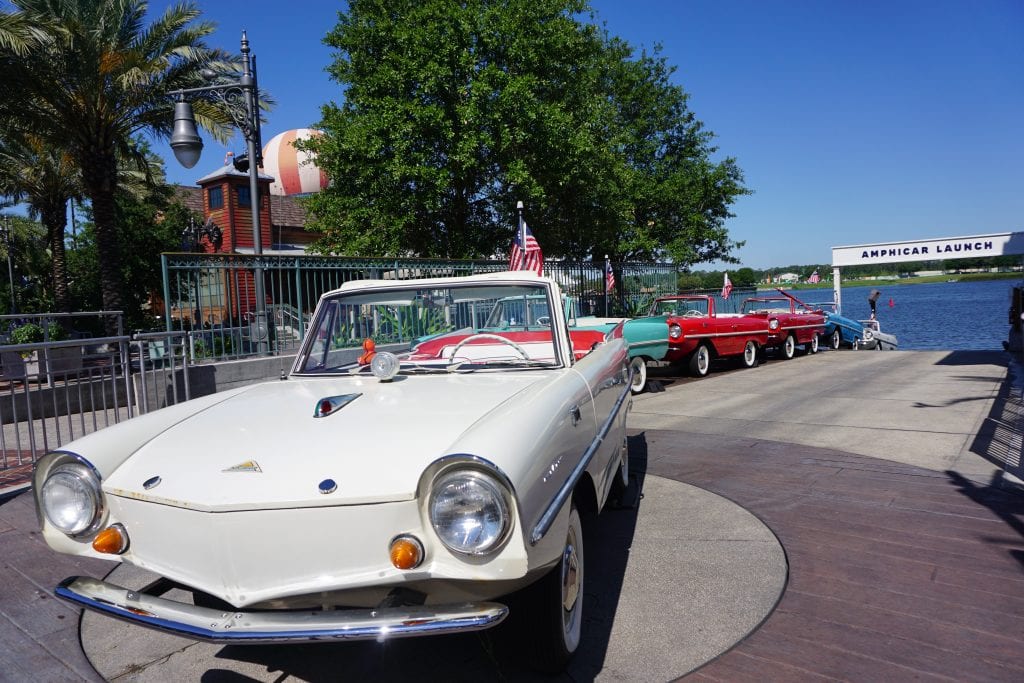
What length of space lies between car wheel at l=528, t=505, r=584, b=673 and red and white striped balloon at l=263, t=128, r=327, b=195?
102 feet

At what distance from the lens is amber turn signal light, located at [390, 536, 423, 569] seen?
6.87 feet

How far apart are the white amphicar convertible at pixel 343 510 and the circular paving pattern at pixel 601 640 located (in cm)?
27

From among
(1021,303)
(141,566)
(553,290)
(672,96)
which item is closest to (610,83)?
(672,96)

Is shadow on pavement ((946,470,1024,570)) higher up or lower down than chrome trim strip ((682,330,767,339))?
lower down

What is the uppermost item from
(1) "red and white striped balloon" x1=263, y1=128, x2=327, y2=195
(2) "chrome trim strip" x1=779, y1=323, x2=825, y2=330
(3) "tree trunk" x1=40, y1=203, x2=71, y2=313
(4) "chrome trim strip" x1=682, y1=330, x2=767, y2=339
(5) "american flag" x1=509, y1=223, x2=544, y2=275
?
(1) "red and white striped balloon" x1=263, y1=128, x2=327, y2=195

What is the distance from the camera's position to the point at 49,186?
21500mm

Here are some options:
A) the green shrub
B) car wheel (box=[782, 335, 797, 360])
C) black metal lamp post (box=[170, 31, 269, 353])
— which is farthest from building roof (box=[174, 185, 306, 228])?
car wheel (box=[782, 335, 797, 360])

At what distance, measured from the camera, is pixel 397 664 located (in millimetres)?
2809

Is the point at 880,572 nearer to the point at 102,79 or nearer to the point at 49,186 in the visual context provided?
the point at 102,79

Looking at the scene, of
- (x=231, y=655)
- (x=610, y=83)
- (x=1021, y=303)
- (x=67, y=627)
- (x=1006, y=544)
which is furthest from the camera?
(x=610, y=83)

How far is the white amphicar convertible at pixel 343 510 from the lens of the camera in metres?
2.10

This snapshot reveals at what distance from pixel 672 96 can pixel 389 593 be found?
108 feet

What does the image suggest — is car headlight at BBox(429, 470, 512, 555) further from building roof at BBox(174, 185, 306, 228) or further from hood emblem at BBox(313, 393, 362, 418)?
building roof at BBox(174, 185, 306, 228)

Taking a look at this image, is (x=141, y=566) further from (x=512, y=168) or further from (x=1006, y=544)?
(x=512, y=168)
